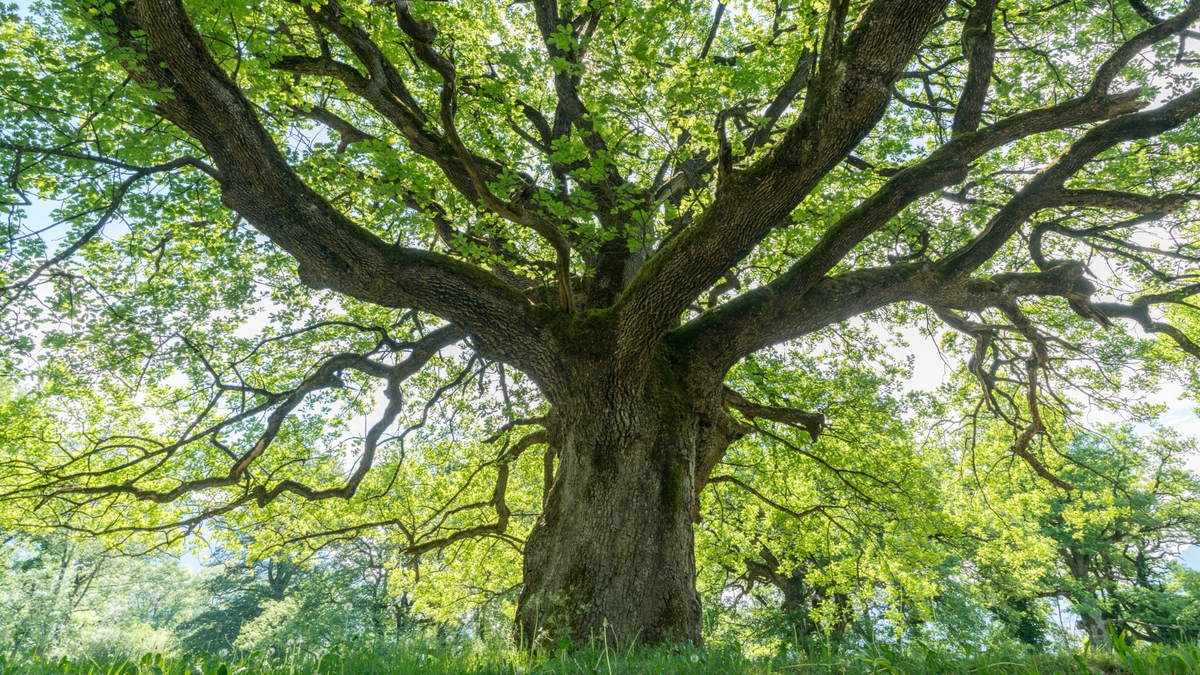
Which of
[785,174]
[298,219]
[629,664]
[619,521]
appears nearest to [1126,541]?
[619,521]

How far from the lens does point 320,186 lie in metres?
7.88

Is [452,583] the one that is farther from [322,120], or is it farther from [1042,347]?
[1042,347]

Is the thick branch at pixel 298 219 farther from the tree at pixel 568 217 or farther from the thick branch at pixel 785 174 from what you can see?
the thick branch at pixel 785 174

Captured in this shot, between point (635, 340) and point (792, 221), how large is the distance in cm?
331

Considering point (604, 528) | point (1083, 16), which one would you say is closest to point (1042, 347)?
point (1083, 16)

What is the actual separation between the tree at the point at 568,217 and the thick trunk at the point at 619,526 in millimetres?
31

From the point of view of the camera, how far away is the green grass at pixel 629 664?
212 cm

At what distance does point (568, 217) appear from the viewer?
572 cm

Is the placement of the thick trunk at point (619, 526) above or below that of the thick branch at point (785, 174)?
below

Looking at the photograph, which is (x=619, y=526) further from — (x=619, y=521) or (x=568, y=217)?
(x=568, y=217)

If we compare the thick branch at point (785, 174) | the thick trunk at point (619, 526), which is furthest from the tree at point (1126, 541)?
the thick branch at point (785, 174)

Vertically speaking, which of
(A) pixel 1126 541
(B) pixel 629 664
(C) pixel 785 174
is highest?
(C) pixel 785 174

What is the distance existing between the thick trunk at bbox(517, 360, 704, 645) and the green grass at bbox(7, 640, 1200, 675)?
5.38 feet

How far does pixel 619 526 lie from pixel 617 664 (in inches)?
102
